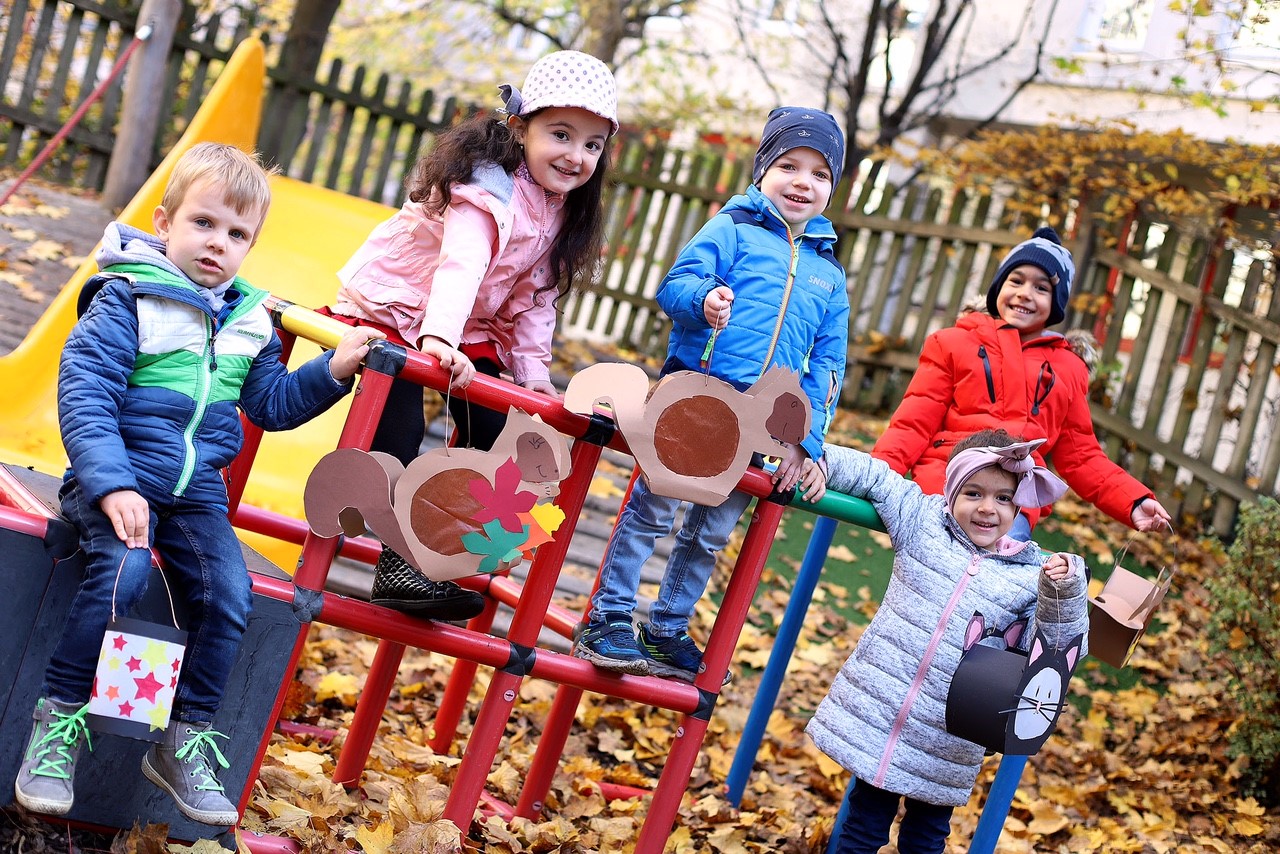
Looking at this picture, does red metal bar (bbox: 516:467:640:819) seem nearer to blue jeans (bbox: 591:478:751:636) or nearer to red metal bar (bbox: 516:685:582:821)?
red metal bar (bbox: 516:685:582:821)

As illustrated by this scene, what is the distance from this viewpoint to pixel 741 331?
133 inches

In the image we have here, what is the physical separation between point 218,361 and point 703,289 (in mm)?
1228

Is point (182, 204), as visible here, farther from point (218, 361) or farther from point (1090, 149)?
point (1090, 149)

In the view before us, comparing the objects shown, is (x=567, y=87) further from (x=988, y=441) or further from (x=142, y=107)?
(x=142, y=107)

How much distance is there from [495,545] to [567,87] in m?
1.22

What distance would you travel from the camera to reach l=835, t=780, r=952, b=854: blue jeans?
132 inches

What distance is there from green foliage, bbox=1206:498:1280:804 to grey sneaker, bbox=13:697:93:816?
4.37 metres

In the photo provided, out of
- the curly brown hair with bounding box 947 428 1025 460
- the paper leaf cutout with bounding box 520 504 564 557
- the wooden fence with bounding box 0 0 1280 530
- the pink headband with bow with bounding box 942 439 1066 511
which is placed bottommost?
the paper leaf cutout with bounding box 520 504 564 557

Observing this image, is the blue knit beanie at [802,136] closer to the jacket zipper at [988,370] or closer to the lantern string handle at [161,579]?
the jacket zipper at [988,370]

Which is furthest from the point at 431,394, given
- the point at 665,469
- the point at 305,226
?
the point at 665,469

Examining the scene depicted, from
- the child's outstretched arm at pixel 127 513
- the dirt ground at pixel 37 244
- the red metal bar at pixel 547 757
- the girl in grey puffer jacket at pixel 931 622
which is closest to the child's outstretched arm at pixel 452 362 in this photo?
the child's outstretched arm at pixel 127 513

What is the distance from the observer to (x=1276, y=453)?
775 cm

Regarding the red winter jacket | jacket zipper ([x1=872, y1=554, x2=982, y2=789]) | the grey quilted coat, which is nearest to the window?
the red winter jacket

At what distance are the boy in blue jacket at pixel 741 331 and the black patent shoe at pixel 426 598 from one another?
38cm
